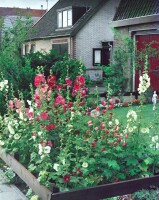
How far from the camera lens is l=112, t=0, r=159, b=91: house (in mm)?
15724

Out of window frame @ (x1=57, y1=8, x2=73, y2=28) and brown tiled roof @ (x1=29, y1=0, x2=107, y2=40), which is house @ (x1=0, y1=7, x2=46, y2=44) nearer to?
brown tiled roof @ (x1=29, y1=0, x2=107, y2=40)

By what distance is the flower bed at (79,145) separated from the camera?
446cm

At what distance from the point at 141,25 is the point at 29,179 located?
1272 centimetres

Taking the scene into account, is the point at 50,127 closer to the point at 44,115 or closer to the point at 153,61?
the point at 44,115

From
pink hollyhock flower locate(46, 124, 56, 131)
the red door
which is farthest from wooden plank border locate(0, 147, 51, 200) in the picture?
the red door

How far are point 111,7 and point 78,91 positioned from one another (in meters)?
22.1

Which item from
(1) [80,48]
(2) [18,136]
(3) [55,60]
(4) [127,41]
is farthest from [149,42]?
(2) [18,136]

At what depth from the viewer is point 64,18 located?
27406 mm

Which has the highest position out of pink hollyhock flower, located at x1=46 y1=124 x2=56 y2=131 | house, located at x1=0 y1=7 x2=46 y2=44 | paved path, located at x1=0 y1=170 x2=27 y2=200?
house, located at x1=0 y1=7 x2=46 y2=44

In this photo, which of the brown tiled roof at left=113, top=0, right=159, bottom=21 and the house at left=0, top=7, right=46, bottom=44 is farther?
the house at left=0, top=7, right=46, bottom=44

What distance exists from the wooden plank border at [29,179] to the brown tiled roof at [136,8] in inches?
459

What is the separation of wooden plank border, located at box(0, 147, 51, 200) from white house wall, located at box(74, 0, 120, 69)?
20.5 metres

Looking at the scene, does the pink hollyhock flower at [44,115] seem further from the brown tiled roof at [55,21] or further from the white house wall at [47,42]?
the white house wall at [47,42]

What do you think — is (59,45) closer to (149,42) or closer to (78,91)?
(149,42)
